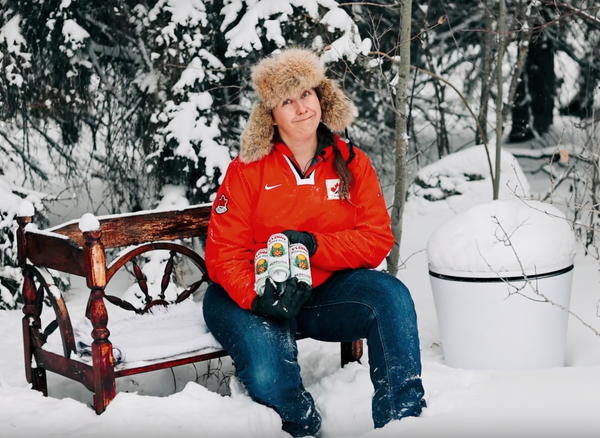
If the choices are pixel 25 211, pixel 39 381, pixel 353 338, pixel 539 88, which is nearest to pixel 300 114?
pixel 353 338

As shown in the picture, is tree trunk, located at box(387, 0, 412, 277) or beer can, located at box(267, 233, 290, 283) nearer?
beer can, located at box(267, 233, 290, 283)

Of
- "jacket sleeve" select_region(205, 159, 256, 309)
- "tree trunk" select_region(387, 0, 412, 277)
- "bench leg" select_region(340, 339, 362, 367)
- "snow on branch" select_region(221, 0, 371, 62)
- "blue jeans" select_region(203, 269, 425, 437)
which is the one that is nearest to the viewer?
"blue jeans" select_region(203, 269, 425, 437)

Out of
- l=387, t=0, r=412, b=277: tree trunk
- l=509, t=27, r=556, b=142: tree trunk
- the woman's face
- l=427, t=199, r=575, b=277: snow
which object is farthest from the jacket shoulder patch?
l=509, t=27, r=556, b=142: tree trunk

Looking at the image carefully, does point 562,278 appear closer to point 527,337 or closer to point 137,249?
point 527,337

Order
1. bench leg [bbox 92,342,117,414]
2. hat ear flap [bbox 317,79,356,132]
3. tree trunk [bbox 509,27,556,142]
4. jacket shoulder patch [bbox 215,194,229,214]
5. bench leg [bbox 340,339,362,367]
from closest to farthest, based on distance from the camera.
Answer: bench leg [bbox 92,342,117,414] < jacket shoulder patch [bbox 215,194,229,214] < hat ear flap [bbox 317,79,356,132] < bench leg [bbox 340,339,362,367] < tree trunk [bbox 509,27,556,142]

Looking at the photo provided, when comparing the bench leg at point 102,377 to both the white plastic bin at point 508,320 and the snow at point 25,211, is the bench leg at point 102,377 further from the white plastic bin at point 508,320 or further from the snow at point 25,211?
the white plastic bin at point 508,320

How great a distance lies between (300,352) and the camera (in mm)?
4383

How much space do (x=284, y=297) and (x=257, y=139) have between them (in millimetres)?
732

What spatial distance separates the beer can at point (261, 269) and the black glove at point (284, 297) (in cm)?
Result: 2

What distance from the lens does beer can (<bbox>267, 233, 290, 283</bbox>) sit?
315 centimetres

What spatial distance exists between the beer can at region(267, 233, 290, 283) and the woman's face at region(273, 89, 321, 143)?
1.79ft

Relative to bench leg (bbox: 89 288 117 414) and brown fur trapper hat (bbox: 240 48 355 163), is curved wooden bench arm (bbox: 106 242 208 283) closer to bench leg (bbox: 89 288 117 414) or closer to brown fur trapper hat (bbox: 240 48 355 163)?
bench leg (bbox: 89 288 117 414)

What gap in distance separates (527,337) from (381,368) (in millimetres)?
994

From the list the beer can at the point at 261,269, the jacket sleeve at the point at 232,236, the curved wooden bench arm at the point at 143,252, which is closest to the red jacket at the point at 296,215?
the jacket sleeve at the point at 232,236
